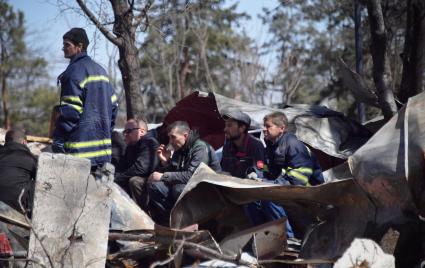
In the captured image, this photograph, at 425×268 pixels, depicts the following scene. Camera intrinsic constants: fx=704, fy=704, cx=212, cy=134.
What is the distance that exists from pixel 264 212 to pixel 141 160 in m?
1.93

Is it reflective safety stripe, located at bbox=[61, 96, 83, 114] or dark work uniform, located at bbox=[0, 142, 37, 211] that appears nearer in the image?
reflective safety stripe, located at bbox=[61, 96, 83, 114]

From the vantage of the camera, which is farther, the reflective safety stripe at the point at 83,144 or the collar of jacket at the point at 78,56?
the collar of jacket at the point at 78,56

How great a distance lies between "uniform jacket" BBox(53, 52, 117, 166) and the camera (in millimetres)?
5895

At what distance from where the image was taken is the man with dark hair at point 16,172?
20.5ft

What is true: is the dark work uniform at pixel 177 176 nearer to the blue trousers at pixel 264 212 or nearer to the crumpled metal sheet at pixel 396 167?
the blue trousers at pixel 264 212

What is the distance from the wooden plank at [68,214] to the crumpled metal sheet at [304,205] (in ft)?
2.23

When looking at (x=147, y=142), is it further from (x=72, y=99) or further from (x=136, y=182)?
(x=72, y=99)

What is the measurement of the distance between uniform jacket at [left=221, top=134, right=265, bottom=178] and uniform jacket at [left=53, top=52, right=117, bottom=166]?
155cm

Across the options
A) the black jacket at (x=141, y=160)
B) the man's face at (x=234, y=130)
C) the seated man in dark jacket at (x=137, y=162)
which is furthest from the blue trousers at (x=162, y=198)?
the man's face at (x=234, y=130)

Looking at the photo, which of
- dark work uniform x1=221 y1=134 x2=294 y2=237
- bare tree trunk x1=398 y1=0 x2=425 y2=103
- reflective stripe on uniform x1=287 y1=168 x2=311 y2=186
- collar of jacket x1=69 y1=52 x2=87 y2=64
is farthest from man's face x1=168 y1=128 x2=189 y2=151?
bare tree trunk x1=398 y1=0 x2=425 y2=103

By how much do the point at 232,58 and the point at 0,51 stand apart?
36.3ft

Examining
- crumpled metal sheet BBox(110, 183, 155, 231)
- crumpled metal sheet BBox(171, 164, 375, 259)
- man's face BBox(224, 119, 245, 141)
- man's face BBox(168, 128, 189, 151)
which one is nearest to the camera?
crumpled metal sheet BBox(171, 164, 375, 259)

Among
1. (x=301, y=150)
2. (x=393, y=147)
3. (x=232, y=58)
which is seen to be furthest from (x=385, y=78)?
(x=232, y=58)

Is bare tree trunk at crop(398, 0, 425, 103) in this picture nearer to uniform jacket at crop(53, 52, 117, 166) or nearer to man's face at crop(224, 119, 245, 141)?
man's face at crop(224, 119, 245, 141)
